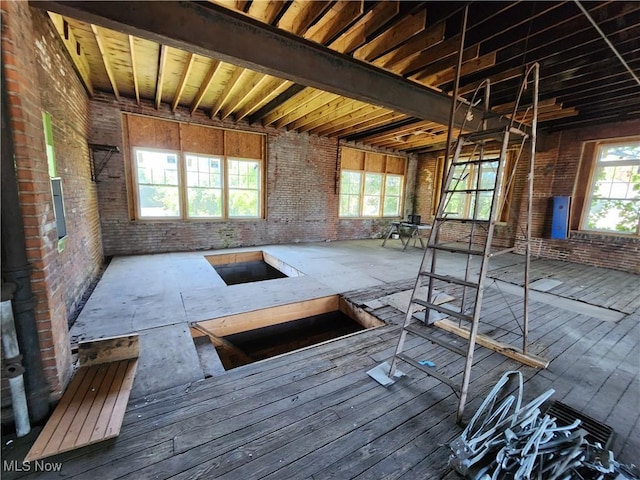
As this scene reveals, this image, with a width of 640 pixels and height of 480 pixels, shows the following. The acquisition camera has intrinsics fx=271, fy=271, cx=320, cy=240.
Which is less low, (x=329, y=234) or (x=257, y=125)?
(x=257, y=125)

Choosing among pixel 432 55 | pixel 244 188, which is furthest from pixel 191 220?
pixel 432 55

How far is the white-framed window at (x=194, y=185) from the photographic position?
5512mm

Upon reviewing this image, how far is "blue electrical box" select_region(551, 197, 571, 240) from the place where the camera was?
19.7 ft

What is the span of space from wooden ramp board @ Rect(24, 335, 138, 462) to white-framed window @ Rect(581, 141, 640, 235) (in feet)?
27.4

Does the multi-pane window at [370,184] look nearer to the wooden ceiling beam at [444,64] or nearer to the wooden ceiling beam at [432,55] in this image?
the wooden ceiling beam at [444,64]

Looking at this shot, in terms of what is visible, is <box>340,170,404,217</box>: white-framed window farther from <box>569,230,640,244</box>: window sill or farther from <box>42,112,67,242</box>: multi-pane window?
<box>42,112,67,242</box>: multi-pane window

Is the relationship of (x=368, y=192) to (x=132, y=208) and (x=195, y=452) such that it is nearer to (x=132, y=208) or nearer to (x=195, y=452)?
(x=132, y=208)

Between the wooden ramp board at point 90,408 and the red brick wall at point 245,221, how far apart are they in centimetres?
422

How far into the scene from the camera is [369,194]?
8.74 metres

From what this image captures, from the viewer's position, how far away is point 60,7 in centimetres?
171

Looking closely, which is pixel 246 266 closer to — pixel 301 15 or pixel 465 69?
pixel 301 15

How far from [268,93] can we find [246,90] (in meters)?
0.35

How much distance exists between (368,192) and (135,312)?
7135 mm

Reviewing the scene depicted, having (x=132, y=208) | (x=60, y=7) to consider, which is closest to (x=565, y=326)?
(x=60, y=7)
